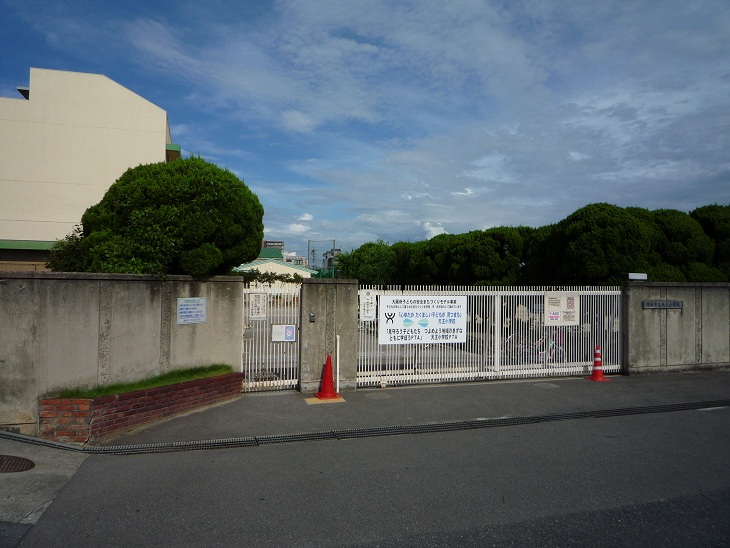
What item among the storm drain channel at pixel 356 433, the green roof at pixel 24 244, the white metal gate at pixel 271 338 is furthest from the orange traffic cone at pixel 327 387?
the green roof at pixel 24 244

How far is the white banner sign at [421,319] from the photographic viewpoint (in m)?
11.2

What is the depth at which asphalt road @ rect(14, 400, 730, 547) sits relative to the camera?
4594 millimetres

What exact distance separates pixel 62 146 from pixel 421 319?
95.0ft

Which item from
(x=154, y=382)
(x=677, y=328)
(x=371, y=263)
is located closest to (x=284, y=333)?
(x=154, y=382)

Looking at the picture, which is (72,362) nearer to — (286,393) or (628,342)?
(286,393)

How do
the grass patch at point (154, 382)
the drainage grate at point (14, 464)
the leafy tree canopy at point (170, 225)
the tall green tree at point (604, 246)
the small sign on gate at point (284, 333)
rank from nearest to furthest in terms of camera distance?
the drainage grate at point (14, 464) < the grass patch at point (154, 382) < the leafy tree canopy at point (170, 225) < the small sign on gate at point (284, 333) < the tall green tree at point (604, 246)

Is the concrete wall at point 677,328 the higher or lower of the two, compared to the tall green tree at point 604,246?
lower

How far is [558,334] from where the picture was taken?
42.2 ft

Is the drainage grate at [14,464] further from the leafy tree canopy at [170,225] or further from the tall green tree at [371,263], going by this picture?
the tall green tree at [371,263]

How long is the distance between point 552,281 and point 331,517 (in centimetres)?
1520

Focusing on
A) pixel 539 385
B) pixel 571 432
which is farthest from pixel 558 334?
pixel 571 432

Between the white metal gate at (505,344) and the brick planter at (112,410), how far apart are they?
3.68 metres

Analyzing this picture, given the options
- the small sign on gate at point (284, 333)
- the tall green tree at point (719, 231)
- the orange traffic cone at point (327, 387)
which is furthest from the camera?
the tall green tree at point (719, 231)

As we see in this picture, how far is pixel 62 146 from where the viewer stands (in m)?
31.3
